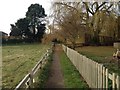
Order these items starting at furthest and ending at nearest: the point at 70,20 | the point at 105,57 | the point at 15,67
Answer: the point at 70,20
the point at 105,57
the point at 15,67

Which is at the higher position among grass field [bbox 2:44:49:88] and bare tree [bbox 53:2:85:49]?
bare tree [bbox 53:2:85:49]

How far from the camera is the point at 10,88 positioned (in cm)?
1101

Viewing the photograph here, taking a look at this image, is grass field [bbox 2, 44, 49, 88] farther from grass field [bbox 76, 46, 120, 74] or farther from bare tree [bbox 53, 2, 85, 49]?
bare tree [bbox 53, 2, 85, 49]

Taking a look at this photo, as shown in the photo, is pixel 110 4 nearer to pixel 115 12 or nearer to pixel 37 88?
pixel 115 12

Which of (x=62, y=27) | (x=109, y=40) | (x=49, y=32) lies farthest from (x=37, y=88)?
(x=109, y=40)

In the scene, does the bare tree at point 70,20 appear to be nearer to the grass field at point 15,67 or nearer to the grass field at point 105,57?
the grass field at point 105,57

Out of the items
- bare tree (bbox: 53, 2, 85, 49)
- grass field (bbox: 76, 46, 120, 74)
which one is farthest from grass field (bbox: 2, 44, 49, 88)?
bare tree (bbox: 53, 2, 85, 49)

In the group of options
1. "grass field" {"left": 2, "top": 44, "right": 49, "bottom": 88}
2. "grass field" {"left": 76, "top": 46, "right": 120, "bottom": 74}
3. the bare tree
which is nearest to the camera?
"grass field" {"left": 2, "top": 44, "right": 49, "bottom": 88}

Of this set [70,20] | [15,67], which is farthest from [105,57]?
[70,20]

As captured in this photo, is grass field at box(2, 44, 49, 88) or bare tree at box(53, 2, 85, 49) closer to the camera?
grass field at box(2, 44, 49, 88)

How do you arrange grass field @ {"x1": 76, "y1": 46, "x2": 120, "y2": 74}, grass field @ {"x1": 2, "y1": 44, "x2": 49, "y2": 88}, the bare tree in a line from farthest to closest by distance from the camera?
the bare tree
grass field @ {"x1": 76, "y1": 46, "x2": 120, "y2": 74}
grass field @ {"x1": 2, "y1": 44, "x2": 49, "y2": 88}

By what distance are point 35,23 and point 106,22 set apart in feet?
182

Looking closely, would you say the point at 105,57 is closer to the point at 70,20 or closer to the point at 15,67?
the point at 15,67

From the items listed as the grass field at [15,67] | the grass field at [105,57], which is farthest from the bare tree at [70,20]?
the grass field at [15,67]
